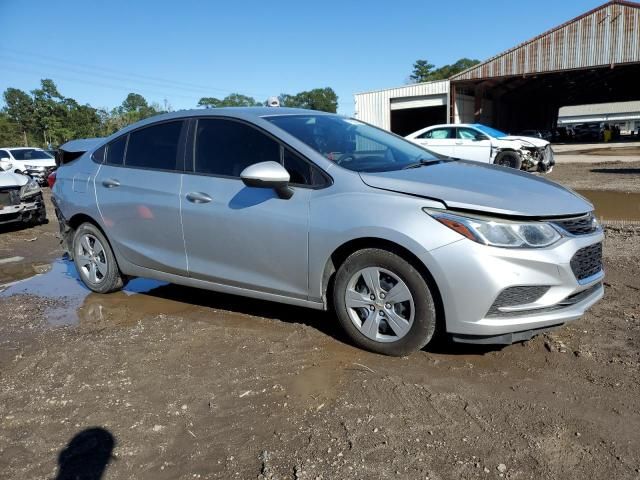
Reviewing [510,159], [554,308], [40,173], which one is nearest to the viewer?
[554,308]

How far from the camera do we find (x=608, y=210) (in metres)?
8.98

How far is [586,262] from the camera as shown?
3.30 metres

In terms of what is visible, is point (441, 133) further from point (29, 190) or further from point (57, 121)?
point (57, 121)

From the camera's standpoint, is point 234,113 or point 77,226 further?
point 77,226

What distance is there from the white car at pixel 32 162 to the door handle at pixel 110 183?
1671cm

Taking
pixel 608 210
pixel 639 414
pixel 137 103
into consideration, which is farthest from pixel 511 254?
pixel 137 103

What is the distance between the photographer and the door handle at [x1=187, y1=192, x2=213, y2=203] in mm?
4090

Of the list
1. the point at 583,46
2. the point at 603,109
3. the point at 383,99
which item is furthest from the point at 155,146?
the point at 603,109

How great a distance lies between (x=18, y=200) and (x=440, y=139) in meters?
11.6

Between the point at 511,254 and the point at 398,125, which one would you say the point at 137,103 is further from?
the point at 511,254

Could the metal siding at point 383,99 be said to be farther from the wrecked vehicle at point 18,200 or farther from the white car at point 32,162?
the wrecked vehicle at point 18,200

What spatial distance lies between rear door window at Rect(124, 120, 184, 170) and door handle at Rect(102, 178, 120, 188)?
0.19 meters

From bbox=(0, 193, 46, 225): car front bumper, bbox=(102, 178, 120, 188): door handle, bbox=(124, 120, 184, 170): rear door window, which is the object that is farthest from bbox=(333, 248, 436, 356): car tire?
bbox=(0, 193, 46, 225): car front bumper

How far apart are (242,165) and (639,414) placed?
301 centimetres
